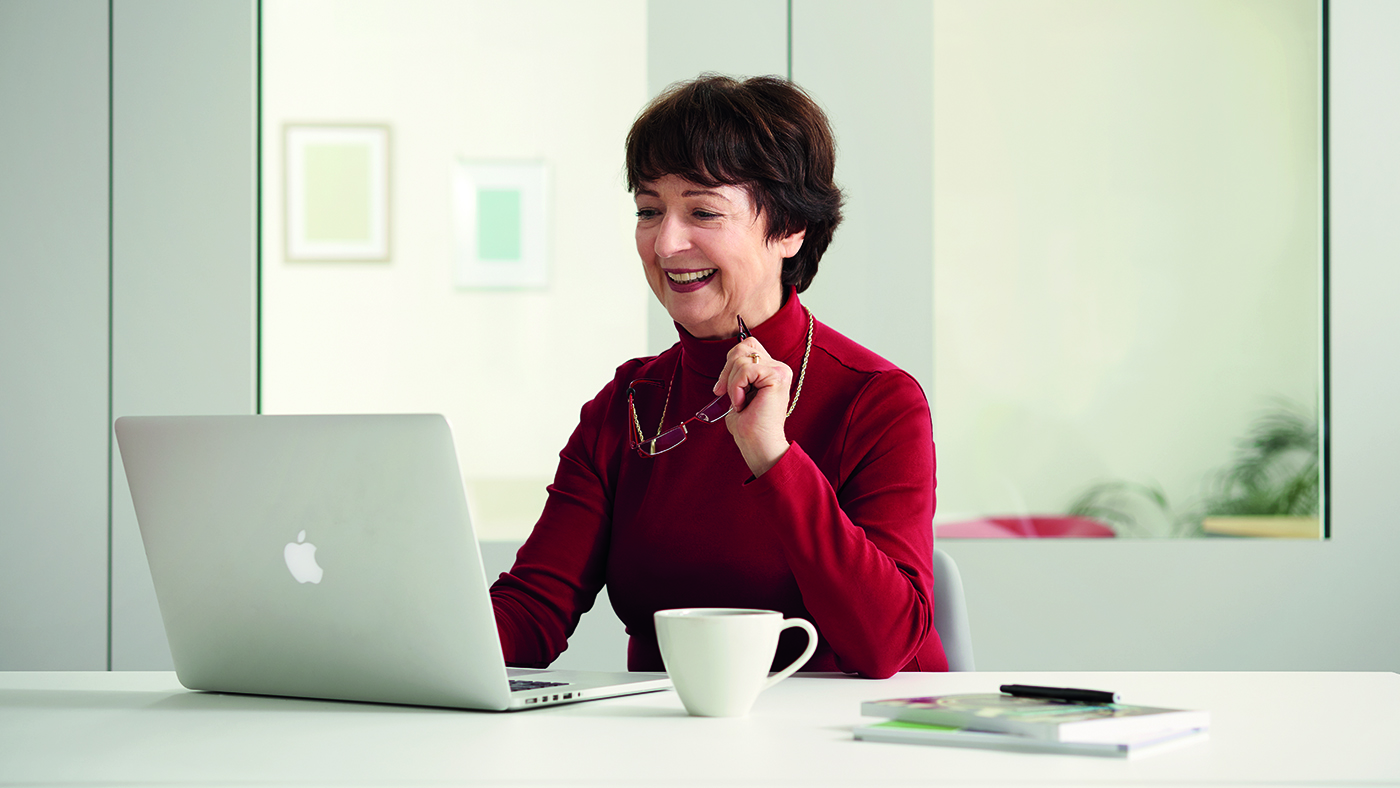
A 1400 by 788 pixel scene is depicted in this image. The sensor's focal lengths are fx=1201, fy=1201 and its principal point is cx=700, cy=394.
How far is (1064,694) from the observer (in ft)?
3.00

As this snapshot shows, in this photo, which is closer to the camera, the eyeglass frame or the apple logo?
the apple logo

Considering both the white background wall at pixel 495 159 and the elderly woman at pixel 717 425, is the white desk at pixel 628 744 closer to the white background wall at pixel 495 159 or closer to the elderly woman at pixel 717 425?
the elderly woman at pixel 717 425

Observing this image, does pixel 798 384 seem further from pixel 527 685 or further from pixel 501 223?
pixel 501 223

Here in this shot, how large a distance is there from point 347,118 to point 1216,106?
6.49ft

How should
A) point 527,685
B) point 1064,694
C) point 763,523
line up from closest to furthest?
point 1064,694 → point 527,685 → point 763,523

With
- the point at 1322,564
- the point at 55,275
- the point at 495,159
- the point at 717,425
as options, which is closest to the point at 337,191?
the point at 495,159

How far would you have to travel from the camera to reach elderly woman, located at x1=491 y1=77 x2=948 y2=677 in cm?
145

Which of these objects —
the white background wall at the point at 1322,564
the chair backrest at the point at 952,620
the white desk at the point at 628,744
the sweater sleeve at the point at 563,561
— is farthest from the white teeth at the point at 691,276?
the white background wall at the point at 1322,564

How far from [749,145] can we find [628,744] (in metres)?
0.92

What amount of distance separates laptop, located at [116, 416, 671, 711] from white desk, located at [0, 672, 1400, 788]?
1.3 inches

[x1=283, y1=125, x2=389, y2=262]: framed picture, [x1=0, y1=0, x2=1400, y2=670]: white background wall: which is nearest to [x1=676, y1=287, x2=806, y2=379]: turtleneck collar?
[x1=0, y1=0, x2=1400, y2=670]: white background wall

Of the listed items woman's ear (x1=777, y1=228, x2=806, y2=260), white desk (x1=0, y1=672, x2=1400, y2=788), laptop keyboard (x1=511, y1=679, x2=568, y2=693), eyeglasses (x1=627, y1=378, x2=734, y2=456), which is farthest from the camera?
woman's ear (x1=777, y1=228, x2=806, y2=260)

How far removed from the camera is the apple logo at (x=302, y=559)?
3.24 feet

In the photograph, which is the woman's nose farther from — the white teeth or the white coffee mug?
the white coffee mug
